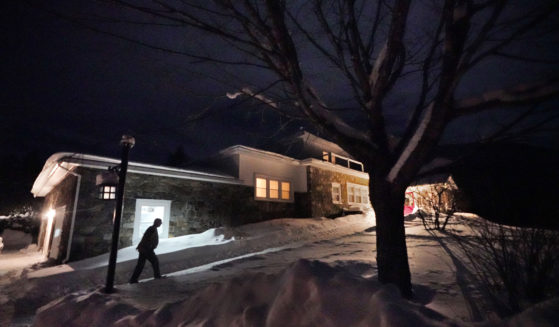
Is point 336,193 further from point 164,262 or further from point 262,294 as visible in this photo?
point 262,294

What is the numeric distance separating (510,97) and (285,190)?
45.8 feet

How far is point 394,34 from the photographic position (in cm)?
342

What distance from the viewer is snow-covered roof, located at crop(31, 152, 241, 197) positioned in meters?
9.00

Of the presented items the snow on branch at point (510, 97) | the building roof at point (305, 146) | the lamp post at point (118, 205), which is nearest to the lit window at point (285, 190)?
the building roof at point (305, 146)

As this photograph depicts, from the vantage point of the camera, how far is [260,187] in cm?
1493

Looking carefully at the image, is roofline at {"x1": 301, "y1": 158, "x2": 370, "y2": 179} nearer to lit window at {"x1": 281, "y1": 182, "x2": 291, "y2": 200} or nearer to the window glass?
lit window at {"x1": 281, "y1": 182, "x2": 291, "y2": 200}

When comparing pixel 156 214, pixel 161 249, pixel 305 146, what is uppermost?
pixel 305 146

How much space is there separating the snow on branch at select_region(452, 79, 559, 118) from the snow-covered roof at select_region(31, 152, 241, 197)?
29.7 feet

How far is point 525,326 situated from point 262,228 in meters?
11.1

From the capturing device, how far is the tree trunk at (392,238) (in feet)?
11.0

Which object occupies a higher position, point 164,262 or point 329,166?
point 329,166

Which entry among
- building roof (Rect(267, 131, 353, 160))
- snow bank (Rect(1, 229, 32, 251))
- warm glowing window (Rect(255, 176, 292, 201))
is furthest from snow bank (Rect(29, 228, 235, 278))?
snow bank (Rect(1, 229, 32, 251))

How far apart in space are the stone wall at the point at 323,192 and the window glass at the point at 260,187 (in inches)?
121

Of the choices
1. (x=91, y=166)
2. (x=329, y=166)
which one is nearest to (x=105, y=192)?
(x=91, y=166)
